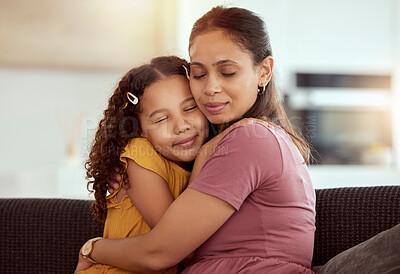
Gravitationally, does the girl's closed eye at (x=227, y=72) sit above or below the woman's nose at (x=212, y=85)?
above

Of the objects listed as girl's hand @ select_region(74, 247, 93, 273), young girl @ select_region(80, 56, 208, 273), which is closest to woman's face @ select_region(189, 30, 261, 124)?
young girl @ select_region(80, 56, 208, 273)

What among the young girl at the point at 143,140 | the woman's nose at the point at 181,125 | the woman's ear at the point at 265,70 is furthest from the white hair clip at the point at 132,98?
the woman's ear at the point at 265,70

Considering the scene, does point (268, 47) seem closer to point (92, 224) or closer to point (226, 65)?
point (226, 65)

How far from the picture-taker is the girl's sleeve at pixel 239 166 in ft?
3.55

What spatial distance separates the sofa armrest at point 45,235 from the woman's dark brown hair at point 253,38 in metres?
0.67

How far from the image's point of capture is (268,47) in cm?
136

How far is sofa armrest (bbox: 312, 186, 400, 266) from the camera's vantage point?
4.54 ft

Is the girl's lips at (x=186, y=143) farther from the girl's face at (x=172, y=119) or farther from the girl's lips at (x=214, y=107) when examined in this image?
the girl's lips at (x=214, y=107)

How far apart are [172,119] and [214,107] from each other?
16 cm

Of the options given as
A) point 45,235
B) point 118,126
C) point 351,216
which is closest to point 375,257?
point 351,216

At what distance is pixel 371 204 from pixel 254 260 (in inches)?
17.9

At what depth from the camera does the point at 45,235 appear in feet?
5.35

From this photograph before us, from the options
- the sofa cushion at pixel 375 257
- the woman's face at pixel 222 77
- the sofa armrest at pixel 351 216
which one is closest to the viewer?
the sofa cushion at pixel 375 257

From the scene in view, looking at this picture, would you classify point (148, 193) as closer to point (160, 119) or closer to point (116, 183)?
point (116, 183)
